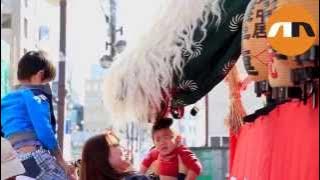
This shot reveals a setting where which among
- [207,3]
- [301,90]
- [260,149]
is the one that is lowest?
[260,149]

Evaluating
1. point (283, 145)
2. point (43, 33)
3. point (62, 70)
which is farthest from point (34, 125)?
point (43, 33)

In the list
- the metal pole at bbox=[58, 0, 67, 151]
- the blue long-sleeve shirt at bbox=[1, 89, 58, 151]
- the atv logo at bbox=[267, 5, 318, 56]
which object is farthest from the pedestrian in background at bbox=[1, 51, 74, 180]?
the metal pole at bbox=[58, 0, 67, 151]

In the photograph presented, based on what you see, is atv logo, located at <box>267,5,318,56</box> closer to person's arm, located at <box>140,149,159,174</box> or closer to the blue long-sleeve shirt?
the blue long-sleeve shirt

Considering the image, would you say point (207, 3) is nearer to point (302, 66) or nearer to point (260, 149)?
point (260, 149)

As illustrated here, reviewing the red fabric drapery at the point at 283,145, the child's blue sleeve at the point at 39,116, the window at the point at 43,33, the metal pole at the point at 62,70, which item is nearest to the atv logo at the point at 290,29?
the red fabric drapery at the point at 283,145

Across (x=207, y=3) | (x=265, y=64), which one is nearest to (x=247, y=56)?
(x=265, y=64)

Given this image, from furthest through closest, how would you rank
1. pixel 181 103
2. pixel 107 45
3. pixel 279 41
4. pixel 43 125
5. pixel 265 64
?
pixel 107 45
pixel 43 125
pixel 181 103
pixel 265 64
pixel 279 41

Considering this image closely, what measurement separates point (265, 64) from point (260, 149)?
1.65 ft

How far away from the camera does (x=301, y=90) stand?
2461 millimetres

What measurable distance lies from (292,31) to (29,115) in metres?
2.41

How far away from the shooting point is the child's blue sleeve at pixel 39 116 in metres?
4.10

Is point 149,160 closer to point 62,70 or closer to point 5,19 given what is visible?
point 5,19

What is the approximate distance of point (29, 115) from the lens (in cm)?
416

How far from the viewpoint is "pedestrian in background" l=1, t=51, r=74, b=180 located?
412cm
